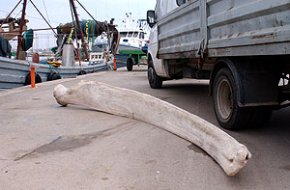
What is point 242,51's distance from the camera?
4250 mm

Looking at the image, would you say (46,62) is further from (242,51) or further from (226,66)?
(242,51)

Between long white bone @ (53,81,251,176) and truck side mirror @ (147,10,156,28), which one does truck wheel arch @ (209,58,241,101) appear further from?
truck side mirror @ (147,10,156,28)

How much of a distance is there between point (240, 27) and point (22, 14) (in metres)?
13.4

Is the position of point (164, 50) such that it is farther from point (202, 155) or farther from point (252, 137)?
point (202, 155)

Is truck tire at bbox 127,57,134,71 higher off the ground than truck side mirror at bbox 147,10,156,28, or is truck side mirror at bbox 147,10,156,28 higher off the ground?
truck side mirror at bbox 147,10,156,28

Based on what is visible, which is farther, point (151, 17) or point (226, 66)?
point (151, 17)

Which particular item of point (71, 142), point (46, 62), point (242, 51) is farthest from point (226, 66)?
point (46, 62)

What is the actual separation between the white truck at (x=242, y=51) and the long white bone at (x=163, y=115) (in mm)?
694

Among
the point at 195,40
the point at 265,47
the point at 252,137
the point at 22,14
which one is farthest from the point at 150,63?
the point at 22,14

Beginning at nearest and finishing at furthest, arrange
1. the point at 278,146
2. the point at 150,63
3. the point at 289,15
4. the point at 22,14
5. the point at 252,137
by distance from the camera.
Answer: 1. the point at 289,15
2. the point at 278,146
3. the point at 252,137
4. the point at 150,63
5. the point at 22,14

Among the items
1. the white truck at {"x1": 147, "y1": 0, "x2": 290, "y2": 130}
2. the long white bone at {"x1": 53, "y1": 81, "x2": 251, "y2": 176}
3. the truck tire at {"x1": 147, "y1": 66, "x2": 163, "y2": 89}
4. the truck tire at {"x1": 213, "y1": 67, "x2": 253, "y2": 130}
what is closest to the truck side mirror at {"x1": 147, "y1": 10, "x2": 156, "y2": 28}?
the truck tire at {"x1": 147, "y1": 66, "x2": 163, "y2": 89}

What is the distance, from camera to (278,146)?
457cm

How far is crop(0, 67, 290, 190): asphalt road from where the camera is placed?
11.5ft

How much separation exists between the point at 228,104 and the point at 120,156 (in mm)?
1883
